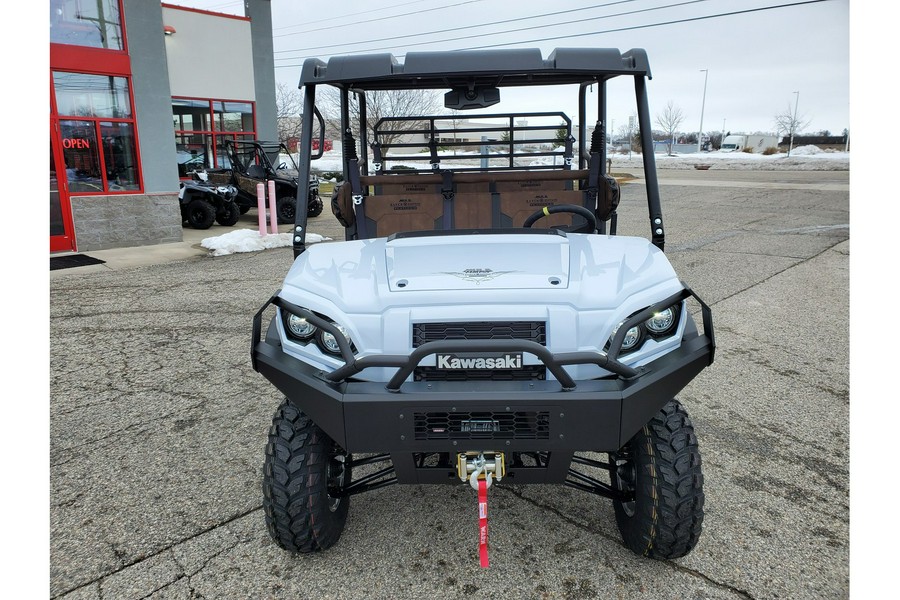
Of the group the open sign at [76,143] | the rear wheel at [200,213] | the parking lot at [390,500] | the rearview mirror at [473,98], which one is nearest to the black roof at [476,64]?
the rearview mirror at [473,98]

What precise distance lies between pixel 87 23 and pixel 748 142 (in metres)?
72.4

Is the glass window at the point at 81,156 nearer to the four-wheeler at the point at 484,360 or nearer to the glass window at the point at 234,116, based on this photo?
the glass window at the point at 234,116

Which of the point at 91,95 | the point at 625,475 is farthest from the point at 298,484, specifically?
the point at 91,95

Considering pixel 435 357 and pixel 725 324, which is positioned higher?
pixel 435 357

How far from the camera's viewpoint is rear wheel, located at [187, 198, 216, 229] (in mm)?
12617

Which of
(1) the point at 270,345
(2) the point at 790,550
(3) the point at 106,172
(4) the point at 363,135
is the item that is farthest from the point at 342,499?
(3) the point at 106,172

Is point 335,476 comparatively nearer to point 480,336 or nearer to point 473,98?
point 480,336

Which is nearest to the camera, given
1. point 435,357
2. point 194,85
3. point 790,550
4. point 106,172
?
point 435,357

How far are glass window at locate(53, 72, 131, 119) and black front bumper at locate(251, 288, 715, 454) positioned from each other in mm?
10215

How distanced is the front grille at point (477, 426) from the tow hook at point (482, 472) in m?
0.12

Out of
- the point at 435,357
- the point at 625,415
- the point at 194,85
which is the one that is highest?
the point at 194,85

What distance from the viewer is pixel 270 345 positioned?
2.35m

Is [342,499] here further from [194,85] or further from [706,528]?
[194,85]

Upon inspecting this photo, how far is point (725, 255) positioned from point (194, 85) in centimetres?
1265
